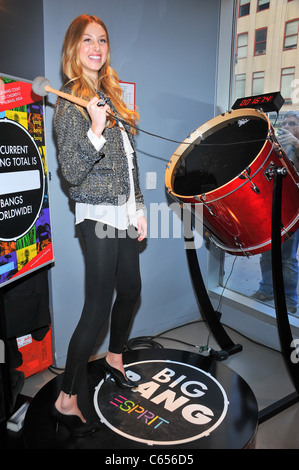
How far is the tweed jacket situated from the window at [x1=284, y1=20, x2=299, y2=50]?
56.8 inches

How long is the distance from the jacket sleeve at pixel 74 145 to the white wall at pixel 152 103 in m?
0.65

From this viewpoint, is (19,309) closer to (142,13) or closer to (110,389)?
(110,389)

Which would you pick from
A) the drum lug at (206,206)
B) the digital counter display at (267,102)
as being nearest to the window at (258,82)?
the digital counter display at (267,102)

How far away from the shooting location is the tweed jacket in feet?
4.58

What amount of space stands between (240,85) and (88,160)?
5.88 feet

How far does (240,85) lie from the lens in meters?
2.74

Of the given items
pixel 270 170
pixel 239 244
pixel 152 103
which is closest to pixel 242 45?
pixel 152 103

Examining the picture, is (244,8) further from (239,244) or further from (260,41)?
(239,244)

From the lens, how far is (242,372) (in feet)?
7.51

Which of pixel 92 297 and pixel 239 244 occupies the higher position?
pixel 239 244

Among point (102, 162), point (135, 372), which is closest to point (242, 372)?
point (135, 372)

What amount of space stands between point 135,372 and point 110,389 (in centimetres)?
20

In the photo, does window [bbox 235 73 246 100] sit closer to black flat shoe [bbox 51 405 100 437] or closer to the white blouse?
the white blouse

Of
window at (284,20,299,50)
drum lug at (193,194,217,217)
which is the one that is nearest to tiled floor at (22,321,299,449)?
drum lug at (193,194,217,217)
